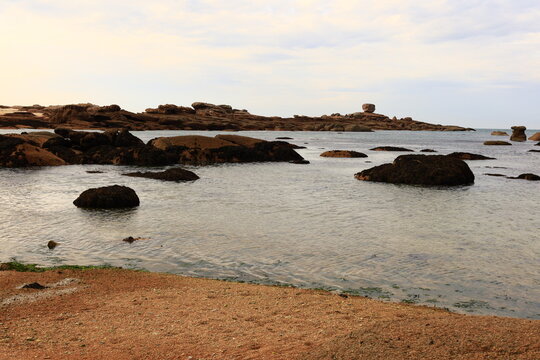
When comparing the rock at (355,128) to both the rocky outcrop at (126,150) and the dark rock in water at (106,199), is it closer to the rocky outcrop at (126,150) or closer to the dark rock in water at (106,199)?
the rocky outcrop at (126,150)

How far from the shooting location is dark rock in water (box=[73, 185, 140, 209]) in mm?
19062

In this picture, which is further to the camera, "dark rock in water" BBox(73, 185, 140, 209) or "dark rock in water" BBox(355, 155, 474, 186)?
"dark rock in water" BBox(355, 155, 474, 186)

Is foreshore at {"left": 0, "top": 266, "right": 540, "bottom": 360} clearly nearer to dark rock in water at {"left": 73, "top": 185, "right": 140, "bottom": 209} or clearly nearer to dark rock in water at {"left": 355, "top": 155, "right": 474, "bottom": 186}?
dark rock in water at {"left": 73, "top": 185, "right": 140, "bottom": 209}

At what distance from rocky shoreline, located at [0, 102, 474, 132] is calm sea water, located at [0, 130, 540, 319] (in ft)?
272

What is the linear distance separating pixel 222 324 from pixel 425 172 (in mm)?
23657

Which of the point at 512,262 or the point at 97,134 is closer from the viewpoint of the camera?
the point at 512,262

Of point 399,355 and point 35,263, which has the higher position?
point 399,355

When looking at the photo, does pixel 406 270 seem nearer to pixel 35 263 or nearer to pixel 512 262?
pixel 512 262

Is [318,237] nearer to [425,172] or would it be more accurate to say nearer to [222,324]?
[222,324]

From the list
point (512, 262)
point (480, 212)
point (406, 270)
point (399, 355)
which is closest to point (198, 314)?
point (399, 355)

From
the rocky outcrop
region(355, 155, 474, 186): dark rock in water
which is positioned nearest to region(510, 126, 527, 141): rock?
the rocky outcrop

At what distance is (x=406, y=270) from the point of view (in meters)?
11.4

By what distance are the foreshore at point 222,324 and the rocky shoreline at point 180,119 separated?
9338cm

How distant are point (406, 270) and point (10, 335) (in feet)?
27.4
